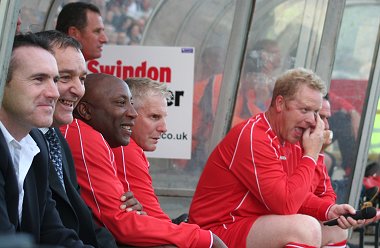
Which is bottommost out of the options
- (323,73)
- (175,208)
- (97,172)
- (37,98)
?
(175,208)

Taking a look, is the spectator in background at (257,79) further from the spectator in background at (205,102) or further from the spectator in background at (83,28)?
the spectator in background at (83,28)

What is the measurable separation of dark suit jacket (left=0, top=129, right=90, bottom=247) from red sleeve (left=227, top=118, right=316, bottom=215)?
1.75 metres

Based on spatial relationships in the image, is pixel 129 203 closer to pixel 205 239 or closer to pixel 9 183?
pixel 205 239

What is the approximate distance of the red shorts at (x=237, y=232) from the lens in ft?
17.4

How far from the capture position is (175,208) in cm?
808

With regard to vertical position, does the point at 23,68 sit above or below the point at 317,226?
above

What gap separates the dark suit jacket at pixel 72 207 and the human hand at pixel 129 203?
0.21 metres

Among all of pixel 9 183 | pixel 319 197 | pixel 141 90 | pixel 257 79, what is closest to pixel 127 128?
pixel 141 90

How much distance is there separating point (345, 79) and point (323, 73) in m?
2.10

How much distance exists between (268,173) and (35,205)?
206cm

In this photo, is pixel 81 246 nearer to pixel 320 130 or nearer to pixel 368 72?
pixel 320 130

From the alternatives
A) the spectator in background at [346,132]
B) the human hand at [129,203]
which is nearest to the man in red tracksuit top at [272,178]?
the human hand at [129,203]

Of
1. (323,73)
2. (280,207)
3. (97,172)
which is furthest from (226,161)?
(323,73)

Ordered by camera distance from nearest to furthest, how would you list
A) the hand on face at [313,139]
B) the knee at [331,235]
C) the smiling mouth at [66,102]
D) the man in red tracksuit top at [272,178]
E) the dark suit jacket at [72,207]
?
the dark suit jacket at [72,207] → the smiling mouth at [66,102] → the man in red tracksuit top at [272,178] → the hand on face at [313,139] → the knee at [331,235]
